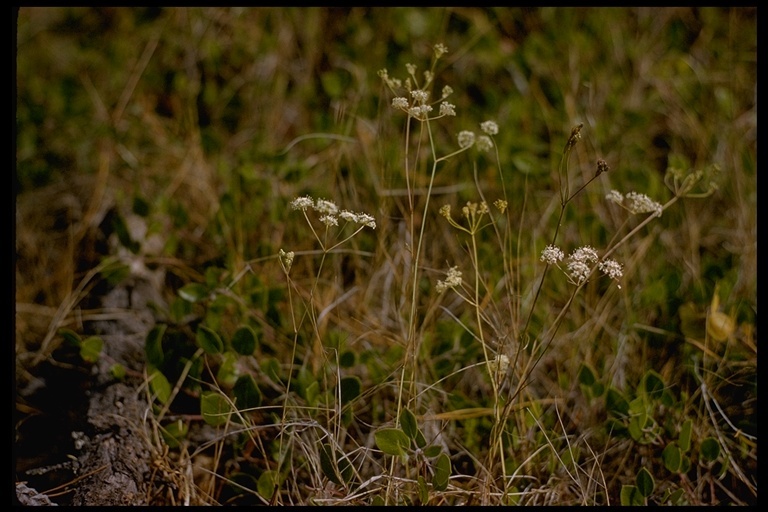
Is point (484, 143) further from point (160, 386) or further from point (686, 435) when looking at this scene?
point (160, 386)

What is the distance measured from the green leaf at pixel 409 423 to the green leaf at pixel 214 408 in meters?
0.48

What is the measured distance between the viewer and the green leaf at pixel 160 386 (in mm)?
1995

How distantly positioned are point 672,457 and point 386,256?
41.2 inches

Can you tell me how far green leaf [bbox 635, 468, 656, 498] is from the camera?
5.88ft

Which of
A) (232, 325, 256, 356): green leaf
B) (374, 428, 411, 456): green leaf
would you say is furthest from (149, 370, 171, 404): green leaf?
(374, 428, 411, 456): green leaf

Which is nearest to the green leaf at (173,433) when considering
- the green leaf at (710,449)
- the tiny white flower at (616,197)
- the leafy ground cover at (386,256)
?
the leafy ground cover at (386,256)

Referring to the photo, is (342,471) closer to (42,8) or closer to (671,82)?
(671,82)

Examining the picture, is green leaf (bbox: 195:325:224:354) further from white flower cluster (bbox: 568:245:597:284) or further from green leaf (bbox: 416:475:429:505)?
white flower cluster (bbox: 568:245:597:284)

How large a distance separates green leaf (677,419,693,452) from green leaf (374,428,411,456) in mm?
803

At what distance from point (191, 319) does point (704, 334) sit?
172 cm

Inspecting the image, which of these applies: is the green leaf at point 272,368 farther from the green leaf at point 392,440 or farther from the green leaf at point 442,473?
the green leaf at point 442,473

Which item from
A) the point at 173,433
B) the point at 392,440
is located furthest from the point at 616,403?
the point at 173,433

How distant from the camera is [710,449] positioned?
193cm
